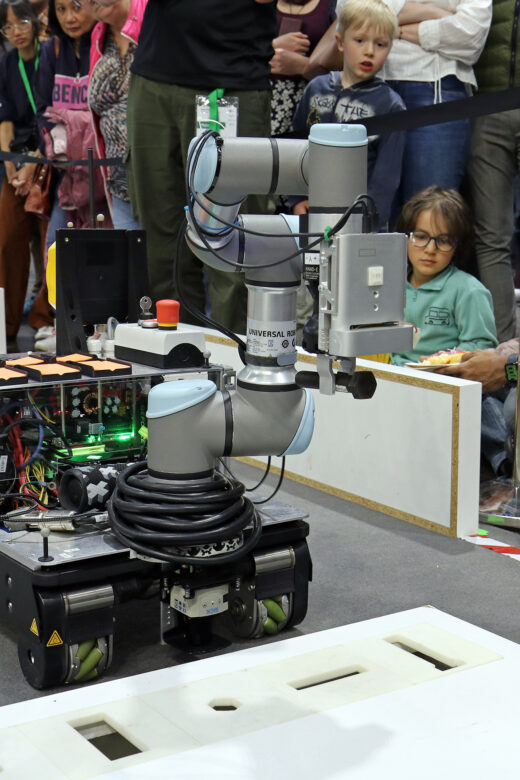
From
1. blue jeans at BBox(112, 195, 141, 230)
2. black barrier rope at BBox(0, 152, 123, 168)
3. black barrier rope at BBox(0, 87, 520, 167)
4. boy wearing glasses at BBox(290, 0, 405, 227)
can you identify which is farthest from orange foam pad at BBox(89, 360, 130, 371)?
black barrier rope at BBox(0, 152, 123, 168)

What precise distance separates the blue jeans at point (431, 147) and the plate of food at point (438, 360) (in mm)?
665

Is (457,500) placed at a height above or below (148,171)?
below

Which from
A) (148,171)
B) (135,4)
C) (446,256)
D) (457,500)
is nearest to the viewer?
(457,500)

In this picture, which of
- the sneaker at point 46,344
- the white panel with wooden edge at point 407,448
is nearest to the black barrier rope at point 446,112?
the white panel with wooden edge at point 407,448

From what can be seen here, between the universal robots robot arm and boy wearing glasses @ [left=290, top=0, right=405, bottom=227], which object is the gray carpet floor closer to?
the universal robots robot arm

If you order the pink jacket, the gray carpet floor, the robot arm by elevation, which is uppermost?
the pink jacket

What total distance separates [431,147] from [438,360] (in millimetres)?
884

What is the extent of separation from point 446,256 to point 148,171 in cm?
135

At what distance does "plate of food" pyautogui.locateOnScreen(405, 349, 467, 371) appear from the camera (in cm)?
359

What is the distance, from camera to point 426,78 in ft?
13.3

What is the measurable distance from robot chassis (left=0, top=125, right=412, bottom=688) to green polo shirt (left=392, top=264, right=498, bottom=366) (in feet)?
4.66

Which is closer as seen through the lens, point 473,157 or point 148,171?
point 473,157

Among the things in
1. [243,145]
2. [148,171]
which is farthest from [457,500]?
[148,171]

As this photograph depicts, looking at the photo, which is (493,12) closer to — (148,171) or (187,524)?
(148,171)
